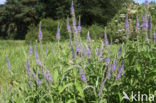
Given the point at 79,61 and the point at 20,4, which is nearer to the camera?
the point at 79,61

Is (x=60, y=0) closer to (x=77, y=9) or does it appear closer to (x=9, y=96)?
(x=77, y=9)

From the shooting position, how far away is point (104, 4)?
98.4 ft

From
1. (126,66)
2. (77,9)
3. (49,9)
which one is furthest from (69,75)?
(49,9)

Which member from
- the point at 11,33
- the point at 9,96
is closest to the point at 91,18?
the point at 11,33

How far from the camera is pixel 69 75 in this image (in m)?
2.17

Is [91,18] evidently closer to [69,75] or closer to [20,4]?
[20,4]

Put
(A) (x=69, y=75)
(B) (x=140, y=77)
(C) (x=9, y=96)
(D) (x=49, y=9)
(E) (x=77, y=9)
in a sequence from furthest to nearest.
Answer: (D) (x=49, y=9), (E) (x=77, y=9), (C) (x=9, y=96), (A) (x=69, y=75), (B) (x=140, y=77)

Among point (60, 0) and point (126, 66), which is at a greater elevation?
point (60, 0)

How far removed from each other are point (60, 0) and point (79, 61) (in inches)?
1125

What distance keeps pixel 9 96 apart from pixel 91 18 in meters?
28.4

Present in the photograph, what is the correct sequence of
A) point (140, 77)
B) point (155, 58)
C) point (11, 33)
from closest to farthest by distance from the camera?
1. point (155, 58)
2. point (140, 77)
3. point (11, 33)

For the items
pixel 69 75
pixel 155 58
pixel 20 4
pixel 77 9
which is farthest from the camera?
pixel 20 4

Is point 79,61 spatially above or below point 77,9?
below

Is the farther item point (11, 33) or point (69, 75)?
point (11, 33)
